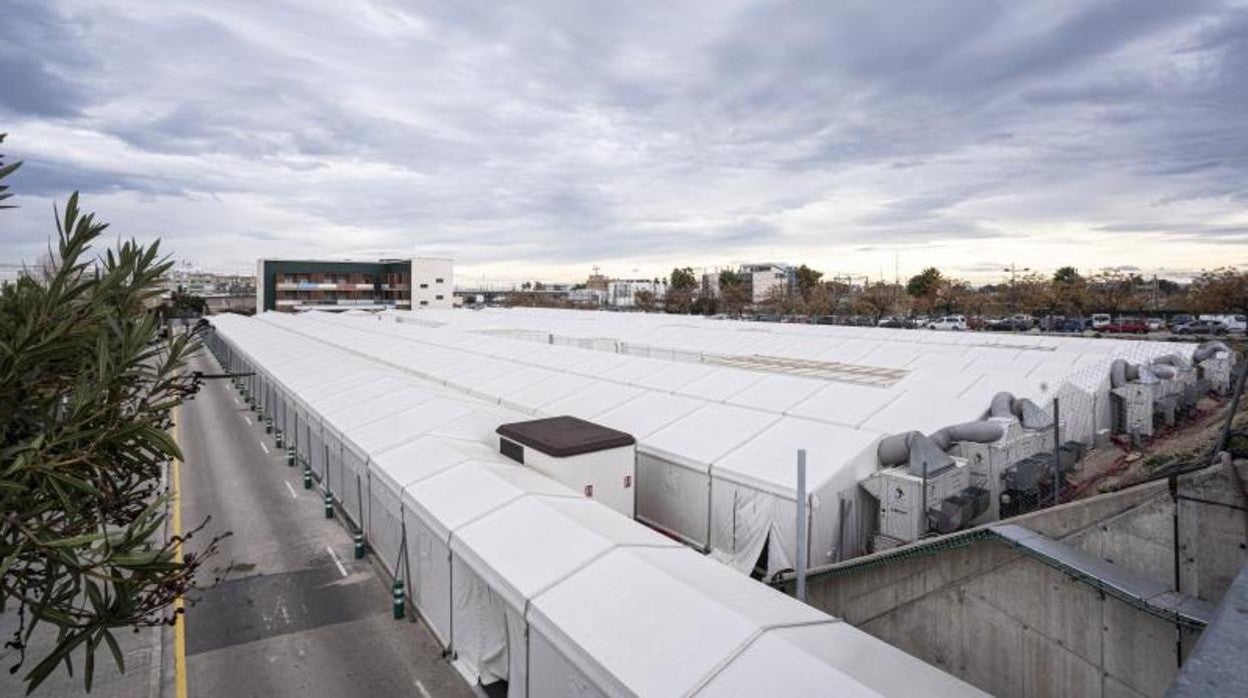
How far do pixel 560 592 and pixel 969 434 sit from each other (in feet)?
34.0

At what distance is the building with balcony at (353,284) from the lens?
111 metres

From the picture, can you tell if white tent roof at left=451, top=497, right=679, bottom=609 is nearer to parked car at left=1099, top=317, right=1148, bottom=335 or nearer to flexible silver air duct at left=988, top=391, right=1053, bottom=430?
flexible silver air duct at left=988, top=391, right=1053, bottom=430

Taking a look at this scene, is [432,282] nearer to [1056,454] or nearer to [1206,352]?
[1206,352]

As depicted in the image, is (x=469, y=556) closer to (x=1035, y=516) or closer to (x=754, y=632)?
(x=754, y=632)

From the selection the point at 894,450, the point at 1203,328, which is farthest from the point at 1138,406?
the point at 1203,328

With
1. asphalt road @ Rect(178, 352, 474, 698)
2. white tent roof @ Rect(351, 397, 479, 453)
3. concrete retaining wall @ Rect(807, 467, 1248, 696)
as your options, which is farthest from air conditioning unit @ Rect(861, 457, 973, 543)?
white tent roof @ Rect(351, 397, 479, 453)

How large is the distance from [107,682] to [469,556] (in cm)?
642

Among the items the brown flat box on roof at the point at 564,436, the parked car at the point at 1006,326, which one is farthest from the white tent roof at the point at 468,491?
the parked car at the point at 1006,326

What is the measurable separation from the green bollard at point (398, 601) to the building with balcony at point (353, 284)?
104 meters

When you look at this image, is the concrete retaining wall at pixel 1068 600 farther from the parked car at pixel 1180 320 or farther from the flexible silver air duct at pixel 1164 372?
the parked car at pixel 1180 320

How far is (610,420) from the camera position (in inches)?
696

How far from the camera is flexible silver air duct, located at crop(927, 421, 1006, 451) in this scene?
47.0 feet

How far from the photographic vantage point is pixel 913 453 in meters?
12.7

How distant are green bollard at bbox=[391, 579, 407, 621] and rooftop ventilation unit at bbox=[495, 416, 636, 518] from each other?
3.33 m
